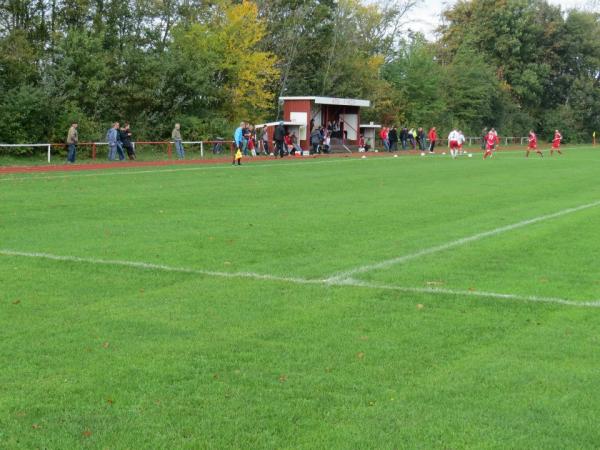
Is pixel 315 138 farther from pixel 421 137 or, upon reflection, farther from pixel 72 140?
pixel 72 140

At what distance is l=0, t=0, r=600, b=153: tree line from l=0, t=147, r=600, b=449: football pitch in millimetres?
26322

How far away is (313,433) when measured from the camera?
4.63m

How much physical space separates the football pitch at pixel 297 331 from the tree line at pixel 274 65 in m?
26.3

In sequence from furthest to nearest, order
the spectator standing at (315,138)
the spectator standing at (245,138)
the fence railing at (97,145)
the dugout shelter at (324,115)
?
1. the dugout shelter at (324,115)
2. the spectator standing at (315,138)
3. the spectator standing at (245,138)
4. the fence railing at (97,145)

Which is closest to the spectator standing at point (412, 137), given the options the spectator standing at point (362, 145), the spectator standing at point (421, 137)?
the spectator standing at point (421, 137)

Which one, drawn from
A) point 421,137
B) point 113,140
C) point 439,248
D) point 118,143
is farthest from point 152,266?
point 421,137

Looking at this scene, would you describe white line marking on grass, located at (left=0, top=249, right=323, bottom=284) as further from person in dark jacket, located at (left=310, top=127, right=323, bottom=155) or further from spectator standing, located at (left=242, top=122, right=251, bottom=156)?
person in dark jacket, located at (left=310, top=127, right=323, bottom=155)

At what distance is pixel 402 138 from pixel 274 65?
1089 centimetres

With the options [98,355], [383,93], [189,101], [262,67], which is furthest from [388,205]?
[383,93]

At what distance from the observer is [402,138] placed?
181 feet

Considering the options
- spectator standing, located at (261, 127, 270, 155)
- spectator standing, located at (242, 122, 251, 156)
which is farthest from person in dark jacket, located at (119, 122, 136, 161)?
spectator standing, located at (261, 127, 270, 155)

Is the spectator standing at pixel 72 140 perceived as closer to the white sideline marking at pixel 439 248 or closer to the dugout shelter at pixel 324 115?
the dugout shelter at pixel 324 115

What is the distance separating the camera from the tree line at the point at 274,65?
3975 cm

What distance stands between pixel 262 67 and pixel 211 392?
48501 mm
